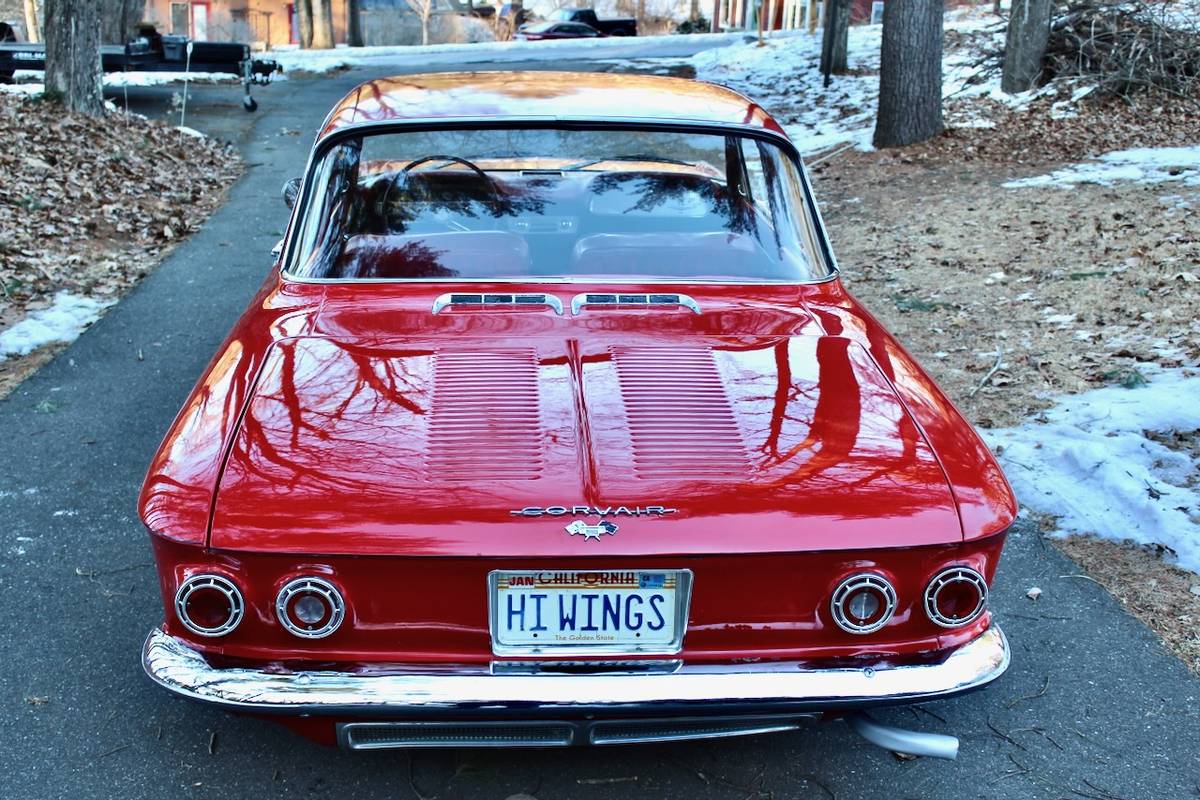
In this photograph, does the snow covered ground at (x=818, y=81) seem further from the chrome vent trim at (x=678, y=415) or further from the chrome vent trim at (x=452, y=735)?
the chrome vent trim at (x=452, y=735)

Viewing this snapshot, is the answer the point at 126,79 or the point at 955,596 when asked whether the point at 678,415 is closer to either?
the point at 955,596

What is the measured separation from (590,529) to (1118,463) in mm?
2969

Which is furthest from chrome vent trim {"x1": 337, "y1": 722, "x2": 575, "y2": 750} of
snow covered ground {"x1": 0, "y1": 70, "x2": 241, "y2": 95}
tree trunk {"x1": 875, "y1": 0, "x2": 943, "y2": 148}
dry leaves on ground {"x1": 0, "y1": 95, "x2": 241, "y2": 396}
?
snow covered ground {"x1": 0, "y1": 70, "x2": 241, "y2": 95}

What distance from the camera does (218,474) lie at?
2.44 m

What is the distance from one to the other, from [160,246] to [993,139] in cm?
737

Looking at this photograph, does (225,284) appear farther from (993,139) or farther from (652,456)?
(993,139)

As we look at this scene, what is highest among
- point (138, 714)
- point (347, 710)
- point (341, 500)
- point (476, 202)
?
point (476, 202)

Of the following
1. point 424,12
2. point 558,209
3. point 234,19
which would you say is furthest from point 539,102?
point 234,19

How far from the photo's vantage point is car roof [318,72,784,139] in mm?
3549

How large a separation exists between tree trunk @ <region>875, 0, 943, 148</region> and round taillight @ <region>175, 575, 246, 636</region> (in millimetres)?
9440

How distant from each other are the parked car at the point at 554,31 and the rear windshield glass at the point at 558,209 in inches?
1180

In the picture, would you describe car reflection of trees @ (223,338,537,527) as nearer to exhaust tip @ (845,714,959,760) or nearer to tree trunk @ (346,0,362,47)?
exhaust tip @ (845,714,959,760)

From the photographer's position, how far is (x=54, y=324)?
6.34 metres

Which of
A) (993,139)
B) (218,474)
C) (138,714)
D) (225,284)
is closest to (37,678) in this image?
(138,714)
